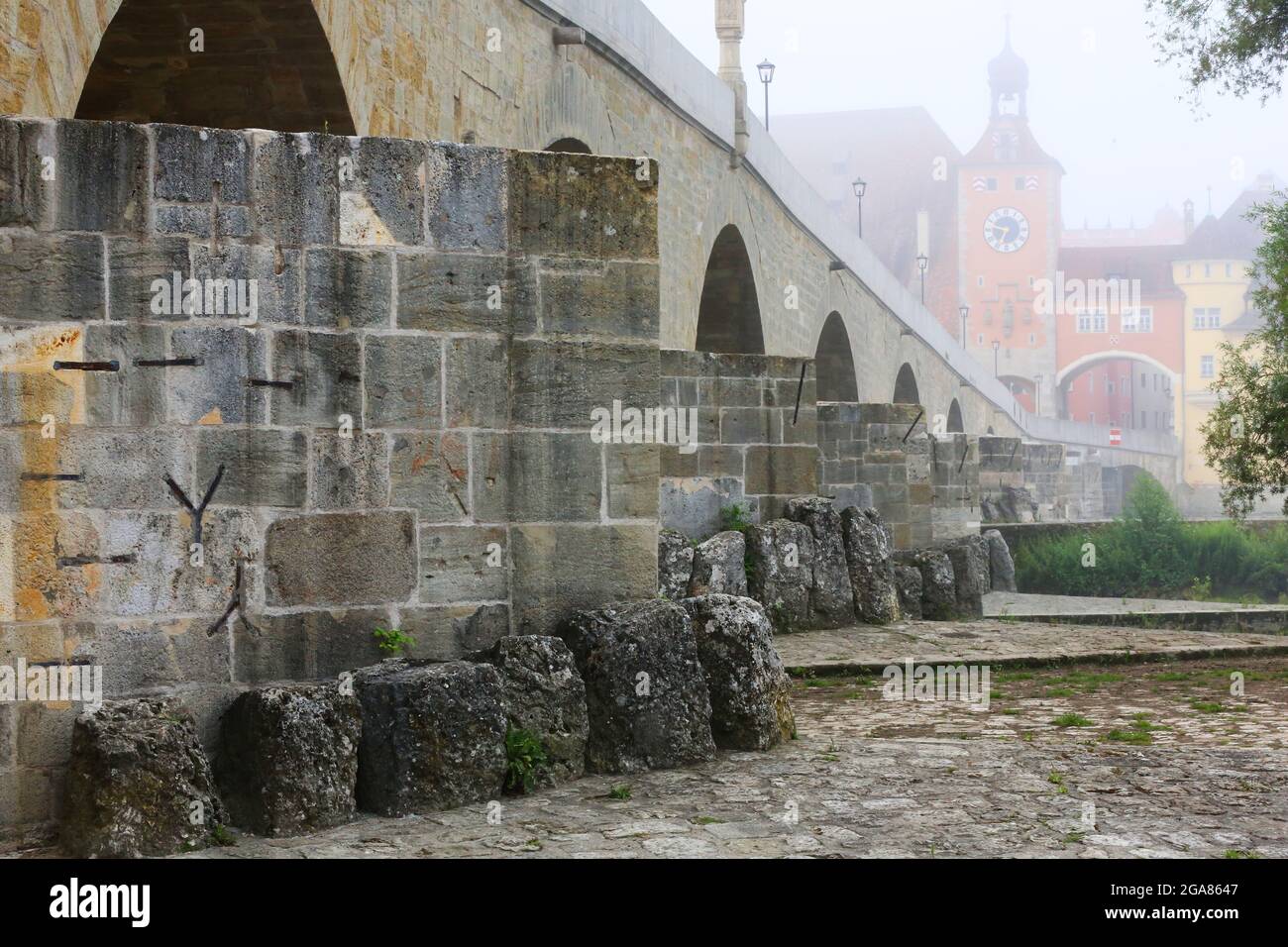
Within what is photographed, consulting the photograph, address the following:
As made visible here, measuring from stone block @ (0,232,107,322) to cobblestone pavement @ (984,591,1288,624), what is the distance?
1027 cm

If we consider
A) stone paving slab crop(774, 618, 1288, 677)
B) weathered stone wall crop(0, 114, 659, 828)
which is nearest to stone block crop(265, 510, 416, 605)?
weathered stone wall crop(0, 114, 659, 828)

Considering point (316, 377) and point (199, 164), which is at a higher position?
point (199, 164)

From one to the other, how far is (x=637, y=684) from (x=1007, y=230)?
236 ft

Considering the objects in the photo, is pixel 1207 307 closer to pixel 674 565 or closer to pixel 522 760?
pixel 674 565

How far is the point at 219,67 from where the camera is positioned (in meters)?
7.62

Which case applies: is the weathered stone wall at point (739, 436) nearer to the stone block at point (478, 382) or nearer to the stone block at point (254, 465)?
the stone block at point (478, 382)

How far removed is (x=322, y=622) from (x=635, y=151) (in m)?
8.59

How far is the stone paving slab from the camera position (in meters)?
8.70

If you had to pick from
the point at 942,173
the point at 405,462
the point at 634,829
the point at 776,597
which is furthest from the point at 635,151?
the point at 942,173
